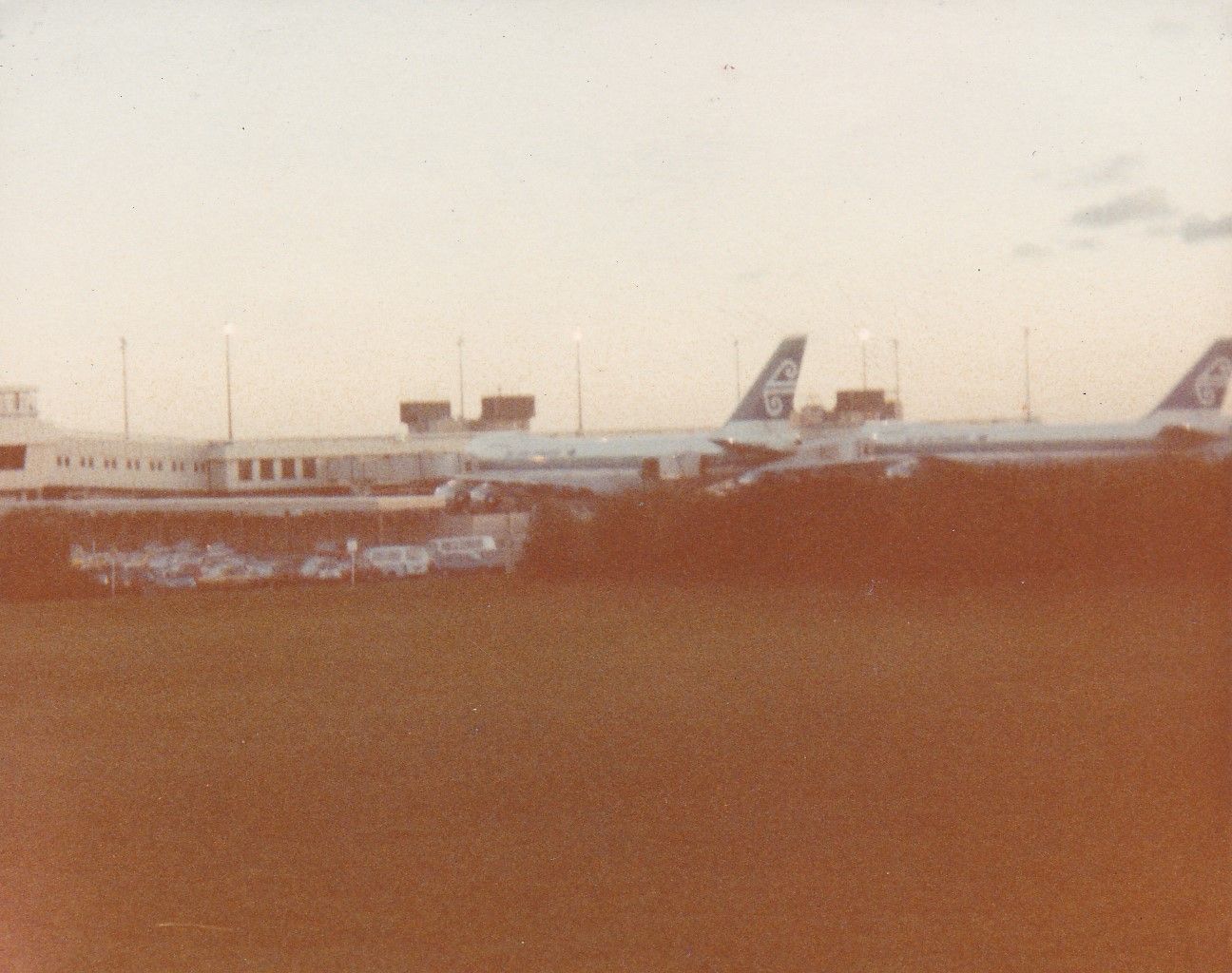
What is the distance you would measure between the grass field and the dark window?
28.5 meters

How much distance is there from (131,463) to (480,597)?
28.5m

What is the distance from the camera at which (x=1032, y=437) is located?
41562 millimetres

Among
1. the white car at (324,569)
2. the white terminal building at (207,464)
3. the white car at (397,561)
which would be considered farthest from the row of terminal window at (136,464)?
the white car at (397,561)

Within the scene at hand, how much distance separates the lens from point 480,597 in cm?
2838

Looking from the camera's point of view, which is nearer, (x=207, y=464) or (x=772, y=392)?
(x=772, y=392)

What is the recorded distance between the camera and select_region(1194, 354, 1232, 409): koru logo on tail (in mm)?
37094

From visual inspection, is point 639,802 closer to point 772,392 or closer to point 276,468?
point 772,392

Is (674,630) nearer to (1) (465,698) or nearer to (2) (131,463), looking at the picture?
(1) (465,698)

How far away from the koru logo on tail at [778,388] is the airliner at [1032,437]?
4378mm

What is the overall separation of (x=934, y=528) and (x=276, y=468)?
37.2m

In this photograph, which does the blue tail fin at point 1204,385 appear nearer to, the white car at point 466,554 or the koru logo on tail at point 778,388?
the koru logo on tail at point 778,388

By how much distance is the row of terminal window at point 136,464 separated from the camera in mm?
49062

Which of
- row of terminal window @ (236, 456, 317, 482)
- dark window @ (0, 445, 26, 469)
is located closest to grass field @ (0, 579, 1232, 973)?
dark window @ (0, 445, 26, 469)

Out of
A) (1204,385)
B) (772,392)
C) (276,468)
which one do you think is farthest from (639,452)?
(276,468)
